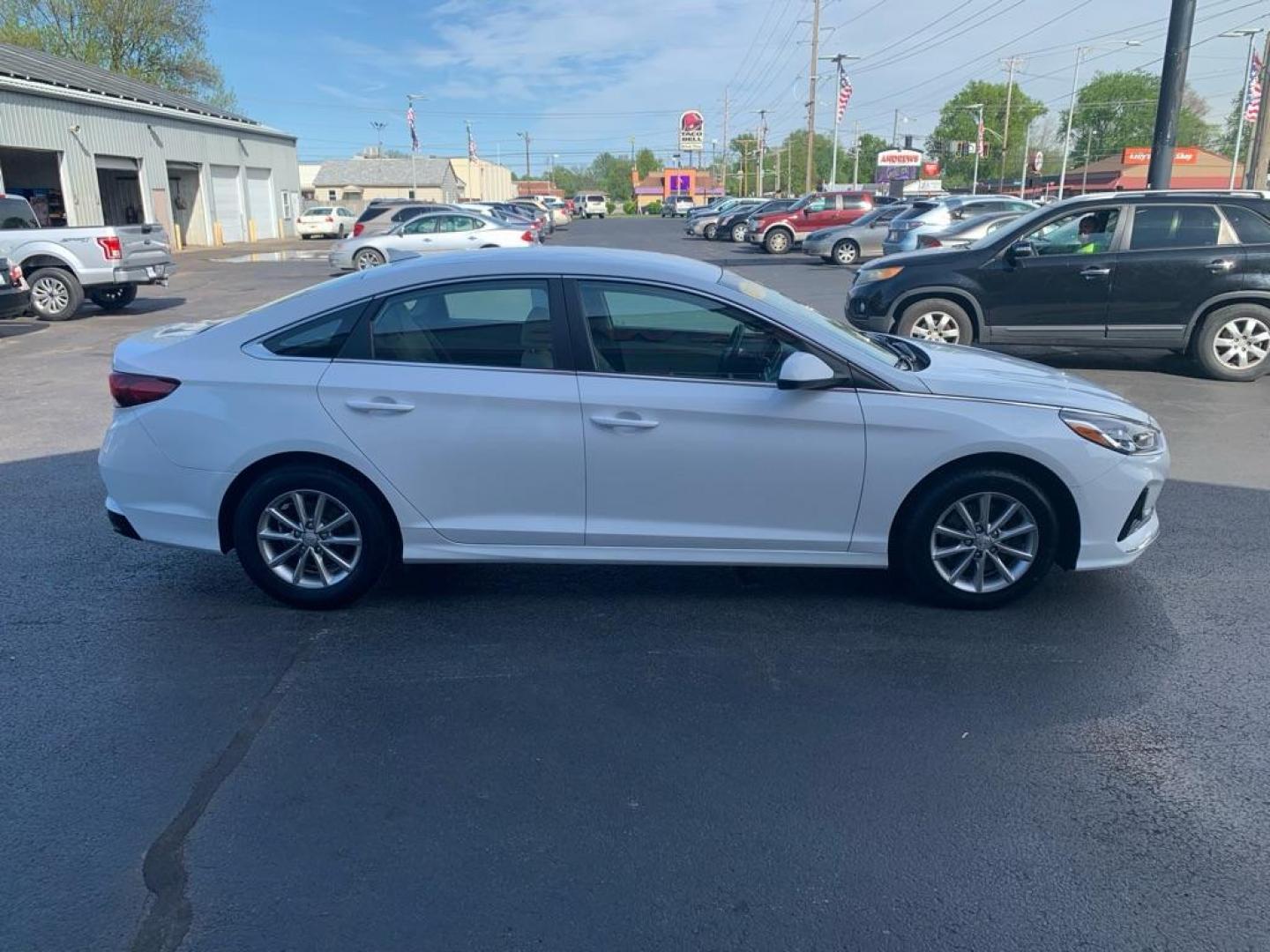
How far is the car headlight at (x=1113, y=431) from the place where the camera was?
173 inches

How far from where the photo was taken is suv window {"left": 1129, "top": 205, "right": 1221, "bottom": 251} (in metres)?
9.61

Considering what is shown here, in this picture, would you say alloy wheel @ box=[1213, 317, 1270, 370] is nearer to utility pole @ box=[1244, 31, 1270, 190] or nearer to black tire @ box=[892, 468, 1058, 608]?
black tire @ box=[892, 468, 1058, 608]

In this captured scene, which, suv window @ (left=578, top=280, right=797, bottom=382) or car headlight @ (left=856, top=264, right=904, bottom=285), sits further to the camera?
car headlight @ (left=856, top=264, right=904, bottom=285)

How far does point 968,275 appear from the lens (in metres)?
10.1

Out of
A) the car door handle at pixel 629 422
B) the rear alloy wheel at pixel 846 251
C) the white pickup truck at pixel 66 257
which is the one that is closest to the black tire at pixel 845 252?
the rear alloy wheel at pixel 846 251

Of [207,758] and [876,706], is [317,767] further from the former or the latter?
[876,706]

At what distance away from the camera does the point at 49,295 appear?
1576cm

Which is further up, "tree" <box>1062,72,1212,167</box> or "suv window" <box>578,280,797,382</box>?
"tree" <box>1062,72,1212,167</box>

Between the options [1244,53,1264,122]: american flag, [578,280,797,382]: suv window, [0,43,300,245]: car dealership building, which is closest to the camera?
[578,280,797,382]: suv window

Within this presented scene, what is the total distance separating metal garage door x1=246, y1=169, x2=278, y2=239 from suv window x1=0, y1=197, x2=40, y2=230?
3040cm

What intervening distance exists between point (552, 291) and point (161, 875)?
278cm

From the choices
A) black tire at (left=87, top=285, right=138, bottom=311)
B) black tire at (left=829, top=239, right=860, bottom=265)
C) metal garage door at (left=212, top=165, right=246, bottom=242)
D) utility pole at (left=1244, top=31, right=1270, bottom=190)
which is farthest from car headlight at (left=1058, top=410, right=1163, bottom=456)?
metal garage door at (left=212, top=165, right=246, bottom=242)

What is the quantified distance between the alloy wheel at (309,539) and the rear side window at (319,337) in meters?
0.64

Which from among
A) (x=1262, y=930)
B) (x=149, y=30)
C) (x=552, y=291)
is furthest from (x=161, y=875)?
(x=149, y=30)
